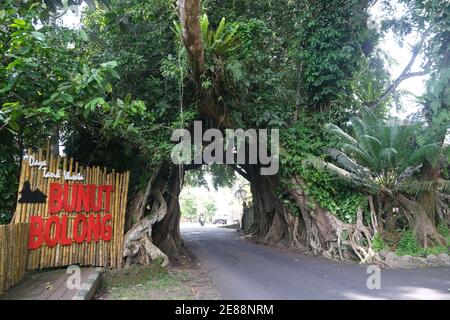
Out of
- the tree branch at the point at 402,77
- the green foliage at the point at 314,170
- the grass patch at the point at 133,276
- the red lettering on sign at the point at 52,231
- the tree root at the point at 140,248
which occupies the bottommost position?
the grass patch at the point at 133,276

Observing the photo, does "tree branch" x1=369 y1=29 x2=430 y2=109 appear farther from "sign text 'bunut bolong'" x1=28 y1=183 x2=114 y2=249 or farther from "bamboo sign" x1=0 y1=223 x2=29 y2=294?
"bamboo sign" x1=0 y1=223 x2=29 y2=294

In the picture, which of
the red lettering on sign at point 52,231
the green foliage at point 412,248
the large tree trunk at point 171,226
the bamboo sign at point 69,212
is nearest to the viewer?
the bamboo sign at point 69,212

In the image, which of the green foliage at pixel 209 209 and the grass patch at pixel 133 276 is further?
the green foliage at pixel 209 209

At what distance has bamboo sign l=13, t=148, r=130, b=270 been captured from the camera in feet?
26.5

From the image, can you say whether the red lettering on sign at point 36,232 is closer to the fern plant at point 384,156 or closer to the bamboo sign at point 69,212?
the bamboo sign at point 69,212

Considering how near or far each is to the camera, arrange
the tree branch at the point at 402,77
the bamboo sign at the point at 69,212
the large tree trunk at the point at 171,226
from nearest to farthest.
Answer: the bamboo sign at the point at 69,212 → the large tree trunk at the point at 171,226 → the tree branch at the point at 402,77

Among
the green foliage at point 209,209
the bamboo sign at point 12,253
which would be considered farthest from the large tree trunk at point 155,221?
the green foliage at point 209,209

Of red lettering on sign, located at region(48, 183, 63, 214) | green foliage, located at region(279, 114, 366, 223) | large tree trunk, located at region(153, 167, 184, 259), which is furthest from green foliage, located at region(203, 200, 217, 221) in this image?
red lettering on sign, located at region(48, 183, 63, 214)

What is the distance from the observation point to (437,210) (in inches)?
461

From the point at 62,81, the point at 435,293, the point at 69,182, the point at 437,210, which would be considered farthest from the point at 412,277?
the point at 62,81

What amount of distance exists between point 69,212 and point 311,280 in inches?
208

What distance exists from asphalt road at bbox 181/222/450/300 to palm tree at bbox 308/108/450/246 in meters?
2.10

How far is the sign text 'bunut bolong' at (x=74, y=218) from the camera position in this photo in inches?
322

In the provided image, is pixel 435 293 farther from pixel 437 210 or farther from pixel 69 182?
pixel 69 182
